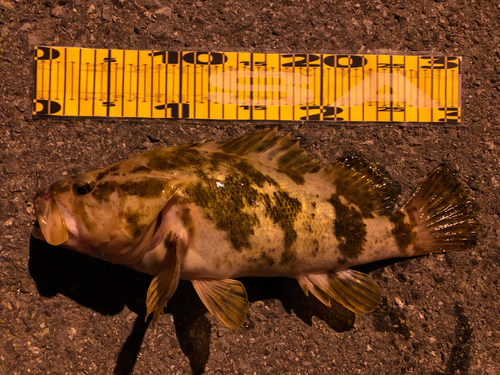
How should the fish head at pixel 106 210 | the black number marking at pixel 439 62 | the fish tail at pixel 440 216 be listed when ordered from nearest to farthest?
1. the fish head at pixel 106 210
2. the fish tail at pixel 440 216
3. the black number marking at pixel 439 62

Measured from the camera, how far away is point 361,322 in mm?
2297

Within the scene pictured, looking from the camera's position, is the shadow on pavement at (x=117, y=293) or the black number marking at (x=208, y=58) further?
the black number marking at (x=208, y=58)

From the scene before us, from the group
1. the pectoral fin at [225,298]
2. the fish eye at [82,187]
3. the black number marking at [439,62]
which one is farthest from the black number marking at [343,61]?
the fish eye at [82,187]

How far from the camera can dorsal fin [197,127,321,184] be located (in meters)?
1.98

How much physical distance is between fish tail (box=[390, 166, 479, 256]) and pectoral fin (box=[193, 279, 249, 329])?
102cm

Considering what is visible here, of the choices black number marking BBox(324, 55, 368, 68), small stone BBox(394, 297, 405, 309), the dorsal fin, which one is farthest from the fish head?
small stone BBox(394, 297, 405, 309)

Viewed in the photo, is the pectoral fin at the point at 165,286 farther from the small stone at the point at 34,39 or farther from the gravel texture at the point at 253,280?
the small stone at the point at 34,39

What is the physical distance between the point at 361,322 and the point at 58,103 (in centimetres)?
238

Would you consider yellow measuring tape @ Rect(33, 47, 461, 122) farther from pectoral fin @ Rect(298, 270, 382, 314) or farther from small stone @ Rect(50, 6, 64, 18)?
pectoral fin @ Rect(298, 270, 382, 314)

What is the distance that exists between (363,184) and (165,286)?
1.28 meters

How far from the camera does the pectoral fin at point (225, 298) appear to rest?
6.31ft

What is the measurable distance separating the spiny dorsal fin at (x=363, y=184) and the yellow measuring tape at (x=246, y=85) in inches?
14.4

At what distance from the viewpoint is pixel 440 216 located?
2.22 metres

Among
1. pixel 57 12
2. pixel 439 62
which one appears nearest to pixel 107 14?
pixel 57 12
